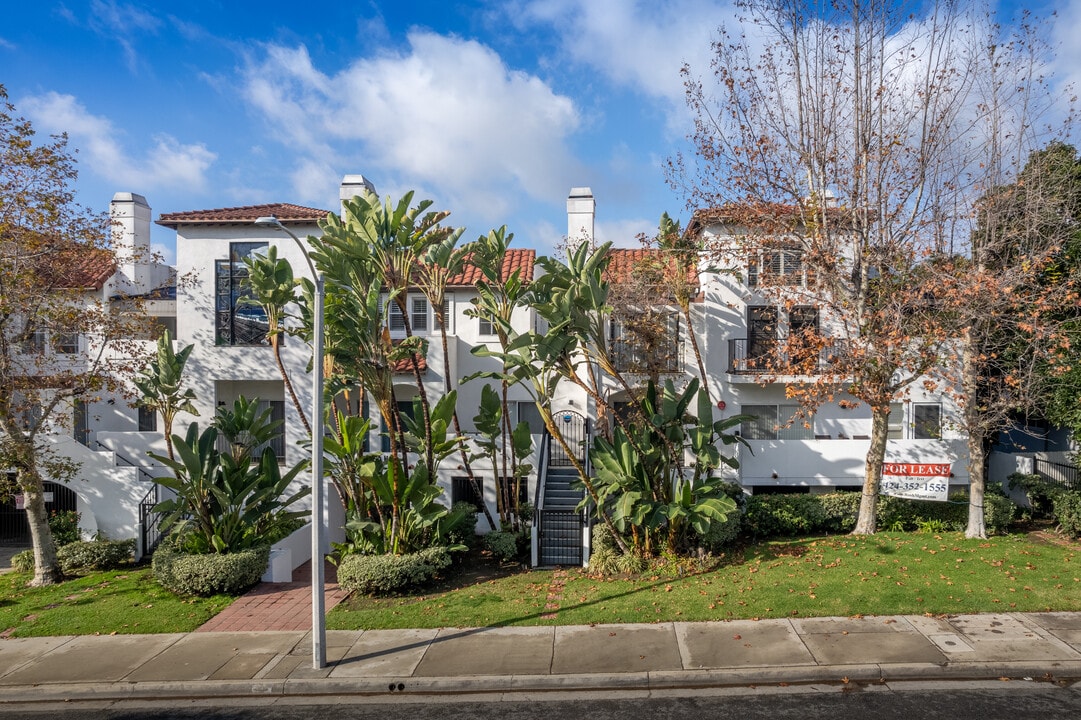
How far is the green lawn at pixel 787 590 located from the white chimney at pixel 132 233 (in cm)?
1469

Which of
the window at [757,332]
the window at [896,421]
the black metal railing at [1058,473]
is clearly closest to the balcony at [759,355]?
the window at [757,332]

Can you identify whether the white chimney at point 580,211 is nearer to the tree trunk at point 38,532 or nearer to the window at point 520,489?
the window at point 520,489

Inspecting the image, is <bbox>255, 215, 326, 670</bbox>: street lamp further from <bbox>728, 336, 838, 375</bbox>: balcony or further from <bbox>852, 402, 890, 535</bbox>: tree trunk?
<bbox>852, 402, 890, 535</bbox>: tree trunk

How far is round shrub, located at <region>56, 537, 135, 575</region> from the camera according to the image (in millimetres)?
16094

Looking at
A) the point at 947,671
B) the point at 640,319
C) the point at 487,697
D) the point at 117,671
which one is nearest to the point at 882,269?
the point at 640,319

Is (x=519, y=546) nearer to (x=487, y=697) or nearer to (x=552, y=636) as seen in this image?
(x=552, y=636)

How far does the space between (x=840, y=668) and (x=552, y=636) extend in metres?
4.26

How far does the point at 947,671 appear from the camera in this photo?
31.1 feet

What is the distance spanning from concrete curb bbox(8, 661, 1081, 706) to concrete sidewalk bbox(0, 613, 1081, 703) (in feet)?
0.05

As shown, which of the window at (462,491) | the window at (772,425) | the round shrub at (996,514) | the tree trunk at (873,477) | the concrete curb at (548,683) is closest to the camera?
the concrete curb at (548,683)

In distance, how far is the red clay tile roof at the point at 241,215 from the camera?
19.1 meters

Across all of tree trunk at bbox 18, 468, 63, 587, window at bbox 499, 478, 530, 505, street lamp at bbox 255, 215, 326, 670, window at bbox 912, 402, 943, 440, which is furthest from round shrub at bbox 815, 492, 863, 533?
tree trunk at bbox 18, 468, 63, 587

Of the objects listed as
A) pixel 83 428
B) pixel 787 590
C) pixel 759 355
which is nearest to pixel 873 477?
pixel 787 590

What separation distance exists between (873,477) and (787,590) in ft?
→ 14.7
